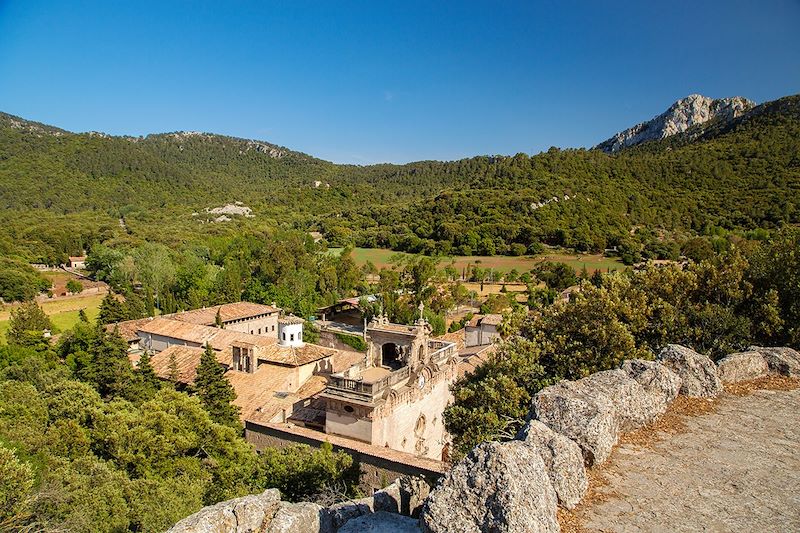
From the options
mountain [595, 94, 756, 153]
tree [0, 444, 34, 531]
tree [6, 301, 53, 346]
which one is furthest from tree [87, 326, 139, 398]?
mountain [595, 94, 756, 153]

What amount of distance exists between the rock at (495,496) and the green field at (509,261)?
230 feet

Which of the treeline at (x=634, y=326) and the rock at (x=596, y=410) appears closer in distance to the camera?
the rock at (x=596, y=410)

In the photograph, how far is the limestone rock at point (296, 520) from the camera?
7652 mm

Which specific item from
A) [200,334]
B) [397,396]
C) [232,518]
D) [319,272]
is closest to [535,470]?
[232,518]

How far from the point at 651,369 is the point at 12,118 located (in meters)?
224

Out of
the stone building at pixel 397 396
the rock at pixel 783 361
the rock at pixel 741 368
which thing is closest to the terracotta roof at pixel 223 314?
the stone building at pixel 397 396

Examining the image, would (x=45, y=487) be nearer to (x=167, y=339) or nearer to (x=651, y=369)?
(x=651, y=369)

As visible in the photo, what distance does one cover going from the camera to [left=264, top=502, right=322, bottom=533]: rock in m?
7.65

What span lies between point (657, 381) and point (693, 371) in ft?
5.34

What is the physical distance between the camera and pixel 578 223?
91.1 meters

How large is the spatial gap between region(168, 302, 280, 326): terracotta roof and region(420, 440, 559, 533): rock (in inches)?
1514

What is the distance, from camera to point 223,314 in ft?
142

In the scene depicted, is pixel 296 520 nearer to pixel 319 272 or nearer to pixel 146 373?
pixel 146 373

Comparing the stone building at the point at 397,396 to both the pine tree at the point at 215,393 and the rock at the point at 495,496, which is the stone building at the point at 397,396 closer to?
the pine tree at the point at 215,393
